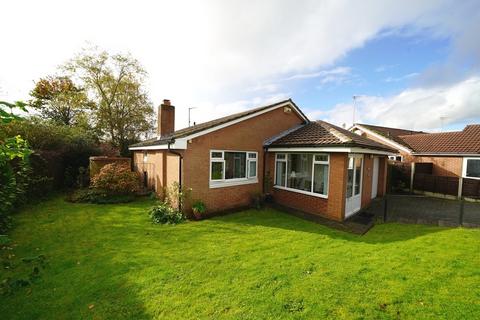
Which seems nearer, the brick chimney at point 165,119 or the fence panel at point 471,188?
the fence panel at point 471,188

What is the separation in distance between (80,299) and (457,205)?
1714 centimetres

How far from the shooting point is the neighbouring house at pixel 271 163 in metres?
9.34

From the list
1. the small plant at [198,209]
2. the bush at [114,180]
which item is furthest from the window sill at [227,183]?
the bush at [114,180]

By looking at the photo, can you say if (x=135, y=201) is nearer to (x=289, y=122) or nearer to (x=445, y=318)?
(x=289, y=122)

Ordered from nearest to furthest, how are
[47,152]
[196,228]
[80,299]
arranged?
[80,299] < [196,228] < [47,152]

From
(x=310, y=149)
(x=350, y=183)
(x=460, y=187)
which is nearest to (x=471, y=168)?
(x=460, y=187)

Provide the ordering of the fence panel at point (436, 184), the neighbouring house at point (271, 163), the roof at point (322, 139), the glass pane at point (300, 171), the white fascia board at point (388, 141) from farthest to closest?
the white fascia board at point (388, 141) < the fence panel at point (436, 184) < the glass pane at point (300, 171) < the neighbouring house at point (271, 163) < the roof at point (322, 139)

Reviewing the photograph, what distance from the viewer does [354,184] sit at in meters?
10.4

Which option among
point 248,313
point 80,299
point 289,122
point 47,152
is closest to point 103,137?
point 47,152

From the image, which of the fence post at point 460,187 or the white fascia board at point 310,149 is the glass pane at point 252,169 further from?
the fence post at point 460,187

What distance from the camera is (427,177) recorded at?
16.1 m

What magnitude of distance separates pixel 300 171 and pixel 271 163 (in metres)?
1.92

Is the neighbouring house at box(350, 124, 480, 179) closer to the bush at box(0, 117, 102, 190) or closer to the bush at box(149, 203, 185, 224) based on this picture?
the bush at box(149, 203, 185, 224)

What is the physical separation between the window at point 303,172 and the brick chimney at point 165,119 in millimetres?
8638
